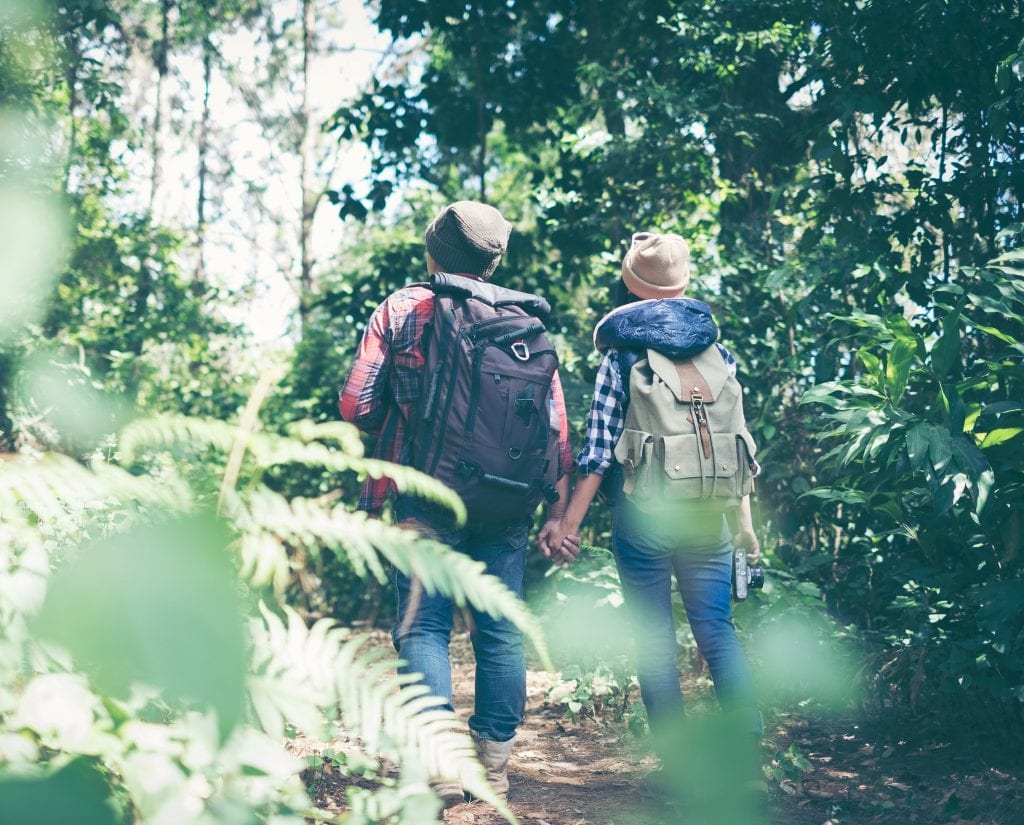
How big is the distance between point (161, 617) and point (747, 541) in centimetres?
225

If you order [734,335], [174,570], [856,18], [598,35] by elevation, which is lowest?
[174,570]

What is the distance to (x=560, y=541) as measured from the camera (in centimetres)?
296

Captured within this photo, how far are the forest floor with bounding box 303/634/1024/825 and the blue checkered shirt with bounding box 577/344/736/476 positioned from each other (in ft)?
3.26

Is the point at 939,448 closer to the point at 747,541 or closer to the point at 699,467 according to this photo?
the point at 747,541

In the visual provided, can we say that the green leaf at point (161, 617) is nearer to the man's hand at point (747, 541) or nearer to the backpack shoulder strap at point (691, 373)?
the backpack shoulder strap at point (691, 373)

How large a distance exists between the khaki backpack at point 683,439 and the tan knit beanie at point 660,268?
277mm

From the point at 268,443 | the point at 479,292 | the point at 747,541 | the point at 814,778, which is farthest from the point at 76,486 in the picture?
the point at 814,778

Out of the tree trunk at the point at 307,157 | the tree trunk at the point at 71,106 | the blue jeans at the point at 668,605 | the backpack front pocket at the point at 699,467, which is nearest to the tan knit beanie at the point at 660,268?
the backpack front pocket at the point at 699,467

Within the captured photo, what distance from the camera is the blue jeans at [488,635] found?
105 inches

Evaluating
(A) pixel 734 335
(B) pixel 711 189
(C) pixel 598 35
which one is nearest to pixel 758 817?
(A) pixel 734 335

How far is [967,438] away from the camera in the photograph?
116 inches

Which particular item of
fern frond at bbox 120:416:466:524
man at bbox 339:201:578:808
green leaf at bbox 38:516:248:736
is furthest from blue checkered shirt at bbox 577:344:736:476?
green leaf at bbox 38:516:248:736

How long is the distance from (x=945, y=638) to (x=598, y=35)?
4637 millimetres

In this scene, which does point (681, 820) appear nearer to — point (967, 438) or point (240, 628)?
point (240, 628)
